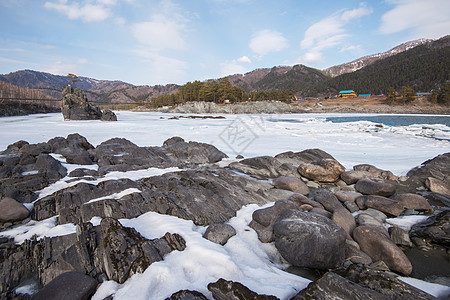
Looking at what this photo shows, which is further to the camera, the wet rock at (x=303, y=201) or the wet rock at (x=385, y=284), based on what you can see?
the wet rock at (x=303, y=201)

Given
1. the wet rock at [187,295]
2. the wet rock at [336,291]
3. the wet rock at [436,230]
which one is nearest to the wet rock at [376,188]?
the wet rock at [436,230]

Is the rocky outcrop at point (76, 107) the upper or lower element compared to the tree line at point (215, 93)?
lower

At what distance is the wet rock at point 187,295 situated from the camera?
8.77 feet

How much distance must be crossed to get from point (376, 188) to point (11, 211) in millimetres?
10066

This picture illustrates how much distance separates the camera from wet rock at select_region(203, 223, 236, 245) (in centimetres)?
431

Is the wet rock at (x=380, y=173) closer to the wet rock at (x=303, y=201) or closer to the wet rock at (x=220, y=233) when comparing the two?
the wet rock at (x=303, y=201)

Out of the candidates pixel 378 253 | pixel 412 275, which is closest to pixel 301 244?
pixel 378 253

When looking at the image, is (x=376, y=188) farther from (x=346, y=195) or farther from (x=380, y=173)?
(x=380, y=173)

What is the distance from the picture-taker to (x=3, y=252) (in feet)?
11.3

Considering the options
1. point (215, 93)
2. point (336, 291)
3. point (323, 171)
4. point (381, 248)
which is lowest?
point (381, 248)

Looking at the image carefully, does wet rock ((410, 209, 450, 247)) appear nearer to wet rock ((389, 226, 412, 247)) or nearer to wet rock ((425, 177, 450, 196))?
wet rock ((389, 226, 412, 247))

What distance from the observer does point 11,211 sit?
4508mm

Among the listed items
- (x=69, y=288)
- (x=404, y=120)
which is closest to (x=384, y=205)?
(x=69, y=288)

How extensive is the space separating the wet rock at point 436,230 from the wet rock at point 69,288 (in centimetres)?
664
